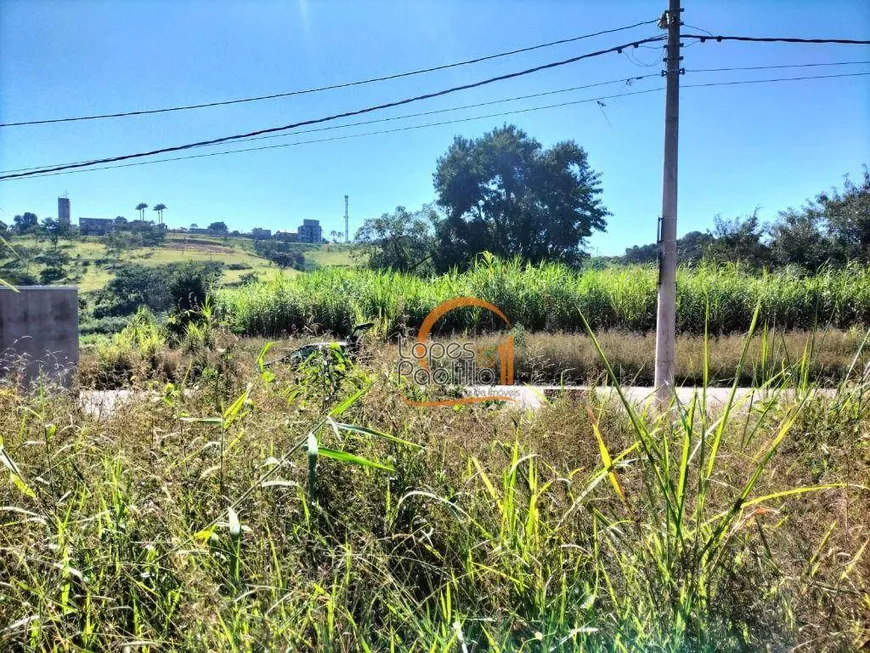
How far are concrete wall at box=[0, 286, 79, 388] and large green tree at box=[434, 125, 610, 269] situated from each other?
29.1 metres

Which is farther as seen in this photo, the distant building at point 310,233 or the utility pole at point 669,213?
the distant building at point 310,233

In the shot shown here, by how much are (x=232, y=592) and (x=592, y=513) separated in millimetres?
1380

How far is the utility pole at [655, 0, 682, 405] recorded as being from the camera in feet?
22.6

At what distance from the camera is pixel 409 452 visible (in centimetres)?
221

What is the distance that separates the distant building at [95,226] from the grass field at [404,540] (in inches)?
1120

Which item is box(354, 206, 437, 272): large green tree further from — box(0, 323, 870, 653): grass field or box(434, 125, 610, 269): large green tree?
box(0, 323, 870, 653): grass field

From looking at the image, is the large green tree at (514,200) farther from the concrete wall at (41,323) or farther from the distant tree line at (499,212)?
the concrete wall at (41,323)

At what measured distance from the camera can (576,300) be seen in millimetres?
13312

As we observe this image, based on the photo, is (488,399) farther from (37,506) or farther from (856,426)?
(37,506)

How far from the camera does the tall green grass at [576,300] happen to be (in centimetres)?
1361

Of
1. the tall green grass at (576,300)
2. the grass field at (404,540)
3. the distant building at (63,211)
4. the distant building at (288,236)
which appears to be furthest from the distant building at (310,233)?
the grass field at (404,540)

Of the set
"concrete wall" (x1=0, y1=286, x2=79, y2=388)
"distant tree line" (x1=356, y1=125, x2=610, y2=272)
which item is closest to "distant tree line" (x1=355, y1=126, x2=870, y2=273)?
"distant tree line" (x1=356, y1=125, x2=610, y2=272)

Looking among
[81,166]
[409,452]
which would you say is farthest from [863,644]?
[81,166]

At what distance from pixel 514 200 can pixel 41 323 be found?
33954 mm
